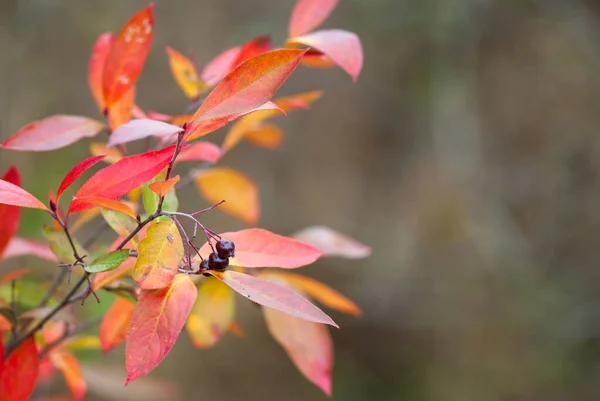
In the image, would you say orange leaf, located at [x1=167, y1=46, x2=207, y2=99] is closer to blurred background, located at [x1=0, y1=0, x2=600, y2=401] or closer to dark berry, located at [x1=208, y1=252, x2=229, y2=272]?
dark berry, located at [x1=208, y1=252, x2=229, y2=272]

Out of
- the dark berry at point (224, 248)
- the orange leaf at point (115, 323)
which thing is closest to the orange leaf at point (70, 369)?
the orange leaf at point (115, 323)

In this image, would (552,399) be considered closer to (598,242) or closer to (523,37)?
(598,242)

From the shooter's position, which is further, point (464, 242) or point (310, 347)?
point (464, 242)

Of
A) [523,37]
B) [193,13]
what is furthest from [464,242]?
[193,13]

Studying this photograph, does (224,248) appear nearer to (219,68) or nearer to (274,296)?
(274,296)

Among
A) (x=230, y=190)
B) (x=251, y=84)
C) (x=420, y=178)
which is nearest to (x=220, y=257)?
(x=251, y=84)

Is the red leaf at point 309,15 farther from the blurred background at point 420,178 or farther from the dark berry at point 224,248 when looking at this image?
the blurred background at point 420,178

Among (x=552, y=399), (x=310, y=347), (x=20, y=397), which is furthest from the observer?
(x=552, y=399)
